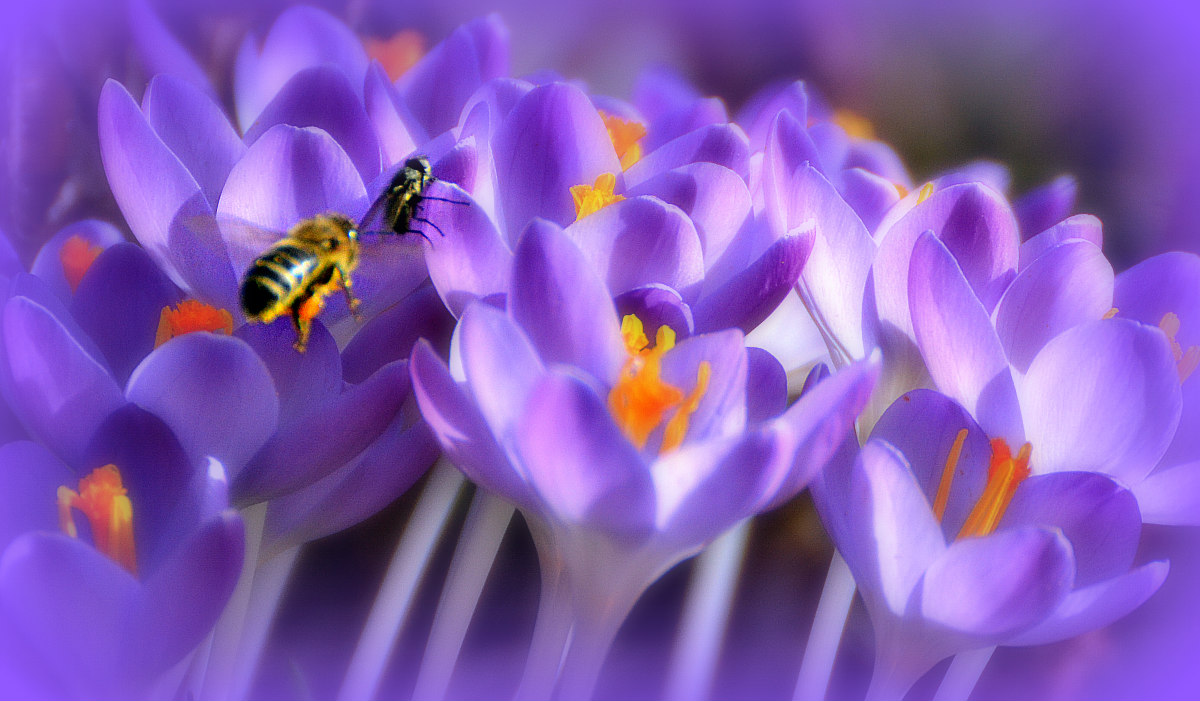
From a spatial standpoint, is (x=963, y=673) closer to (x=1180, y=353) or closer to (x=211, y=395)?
(x=1180, y=353)

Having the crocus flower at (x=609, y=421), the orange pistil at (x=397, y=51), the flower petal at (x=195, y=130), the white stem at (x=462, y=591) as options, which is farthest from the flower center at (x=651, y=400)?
the orange pistil at (x=397, y=51)

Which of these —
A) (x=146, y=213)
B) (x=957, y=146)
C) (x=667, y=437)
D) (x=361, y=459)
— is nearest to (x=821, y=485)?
(x=667, y=437)

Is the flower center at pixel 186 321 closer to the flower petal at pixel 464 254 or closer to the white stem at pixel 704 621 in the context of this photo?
the flower petal at pixel 464 254

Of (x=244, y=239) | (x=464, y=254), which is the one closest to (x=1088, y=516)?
(x=464, y=254)

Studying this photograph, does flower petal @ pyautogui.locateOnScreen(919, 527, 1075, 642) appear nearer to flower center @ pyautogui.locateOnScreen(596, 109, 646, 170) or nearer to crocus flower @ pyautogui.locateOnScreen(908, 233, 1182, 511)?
crocus flower @ pyautogui.locateOnScreen(908, 233, 1182, 511)

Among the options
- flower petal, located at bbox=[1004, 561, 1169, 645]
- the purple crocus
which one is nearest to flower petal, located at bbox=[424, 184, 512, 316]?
the purple crocus

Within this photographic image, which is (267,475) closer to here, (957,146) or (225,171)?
(225,171)
